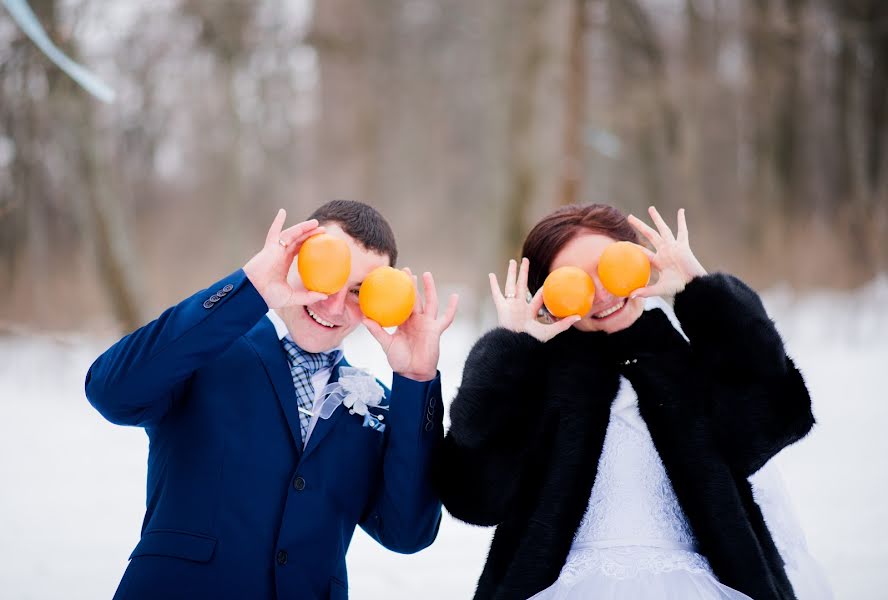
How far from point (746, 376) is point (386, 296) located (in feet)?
3.27

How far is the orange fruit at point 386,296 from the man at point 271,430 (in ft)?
0.25

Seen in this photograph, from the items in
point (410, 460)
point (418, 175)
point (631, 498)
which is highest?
point (418, 175)

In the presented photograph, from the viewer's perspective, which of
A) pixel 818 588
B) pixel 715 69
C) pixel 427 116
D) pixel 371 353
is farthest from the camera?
pixel 427 116

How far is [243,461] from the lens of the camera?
1920 millimetres

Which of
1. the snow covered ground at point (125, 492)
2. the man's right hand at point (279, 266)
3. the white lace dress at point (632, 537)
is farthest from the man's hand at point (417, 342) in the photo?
the snow covered ground at point (125, 492)

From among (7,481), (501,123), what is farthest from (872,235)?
(7,481)

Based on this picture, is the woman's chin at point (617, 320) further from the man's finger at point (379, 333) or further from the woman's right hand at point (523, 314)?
the man's finger at point (379, 333)

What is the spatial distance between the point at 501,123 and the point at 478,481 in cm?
593

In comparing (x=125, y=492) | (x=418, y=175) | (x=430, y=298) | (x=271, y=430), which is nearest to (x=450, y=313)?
(x=430, y=298)

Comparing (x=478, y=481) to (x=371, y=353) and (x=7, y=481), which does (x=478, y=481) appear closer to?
(x=7, y=481)

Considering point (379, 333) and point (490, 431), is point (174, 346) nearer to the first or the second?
point (379, 333)

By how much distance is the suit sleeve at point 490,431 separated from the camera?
1.93 m

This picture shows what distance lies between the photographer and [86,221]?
702cm

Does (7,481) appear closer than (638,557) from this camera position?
No
